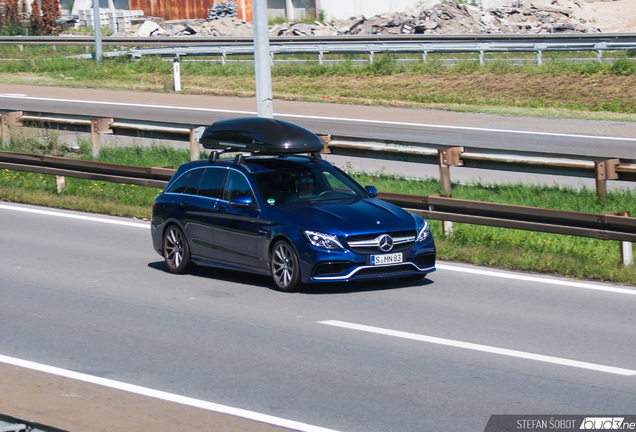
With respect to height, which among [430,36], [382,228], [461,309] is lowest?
[461,309]

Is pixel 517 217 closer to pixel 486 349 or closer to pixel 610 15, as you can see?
pixel 486 349

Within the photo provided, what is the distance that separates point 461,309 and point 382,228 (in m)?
1.28

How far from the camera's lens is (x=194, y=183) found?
1181cm

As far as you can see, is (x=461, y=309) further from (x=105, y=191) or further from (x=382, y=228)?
(x=105, y=191)

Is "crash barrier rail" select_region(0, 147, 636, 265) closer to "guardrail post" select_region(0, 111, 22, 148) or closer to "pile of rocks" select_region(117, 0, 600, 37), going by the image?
"guardrail post" select_region(0, 111, 22, 148)

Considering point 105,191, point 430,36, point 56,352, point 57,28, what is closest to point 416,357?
point 56,352

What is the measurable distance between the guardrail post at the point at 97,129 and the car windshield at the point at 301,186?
9.23 meters

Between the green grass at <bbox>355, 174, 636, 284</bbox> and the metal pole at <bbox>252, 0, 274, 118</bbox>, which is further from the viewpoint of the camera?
the metal pole at <bbox>252, 0, 274, 118</bbox>

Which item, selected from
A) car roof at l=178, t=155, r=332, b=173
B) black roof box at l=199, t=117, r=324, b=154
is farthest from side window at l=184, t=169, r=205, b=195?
black roof box at l=199, t=117, r=324, b=154

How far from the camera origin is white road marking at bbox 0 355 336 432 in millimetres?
6164

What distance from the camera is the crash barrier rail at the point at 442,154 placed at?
43.4 ft

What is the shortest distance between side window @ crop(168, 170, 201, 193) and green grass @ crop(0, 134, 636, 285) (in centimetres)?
349

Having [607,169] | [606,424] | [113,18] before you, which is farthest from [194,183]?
[113,18]

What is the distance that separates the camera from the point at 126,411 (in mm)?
6523
